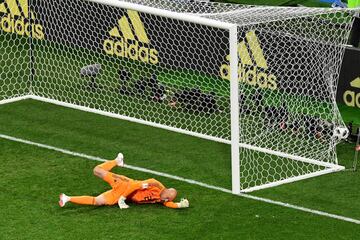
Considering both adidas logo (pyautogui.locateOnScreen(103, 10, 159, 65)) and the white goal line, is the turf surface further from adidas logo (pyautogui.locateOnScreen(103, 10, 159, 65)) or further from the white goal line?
adidas logo (pyautogui.locateOnScreen(103, 10, 159, 65))

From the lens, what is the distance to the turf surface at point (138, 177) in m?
10.8

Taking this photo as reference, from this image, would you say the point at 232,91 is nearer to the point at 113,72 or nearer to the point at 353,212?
the point at 353,212

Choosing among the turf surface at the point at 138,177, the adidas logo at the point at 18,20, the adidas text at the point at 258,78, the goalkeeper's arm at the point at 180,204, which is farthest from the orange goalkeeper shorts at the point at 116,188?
the adidas logo at the point at 18,20

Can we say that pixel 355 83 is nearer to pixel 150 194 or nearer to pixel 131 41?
pixel 131 41

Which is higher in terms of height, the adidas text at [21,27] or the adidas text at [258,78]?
the adidas text at [21,27]

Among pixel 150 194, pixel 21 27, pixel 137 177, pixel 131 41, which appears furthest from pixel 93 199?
pixel 21 27

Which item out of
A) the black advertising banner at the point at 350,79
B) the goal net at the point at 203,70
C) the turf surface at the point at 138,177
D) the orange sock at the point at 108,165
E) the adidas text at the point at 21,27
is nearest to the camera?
the turf surface at the point at 138,177

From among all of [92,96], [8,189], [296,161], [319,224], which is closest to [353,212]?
[319,224]

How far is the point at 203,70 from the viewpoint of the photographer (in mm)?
14195

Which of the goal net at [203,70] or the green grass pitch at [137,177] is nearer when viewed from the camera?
the green grass pitch at [137,177]

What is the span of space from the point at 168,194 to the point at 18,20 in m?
5.47

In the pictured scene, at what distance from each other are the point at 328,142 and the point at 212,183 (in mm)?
1672

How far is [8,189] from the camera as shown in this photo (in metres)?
11.8

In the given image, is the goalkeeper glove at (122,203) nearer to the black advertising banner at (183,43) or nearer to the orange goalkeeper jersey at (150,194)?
the orange goalkeeper jersey at (150,194)
